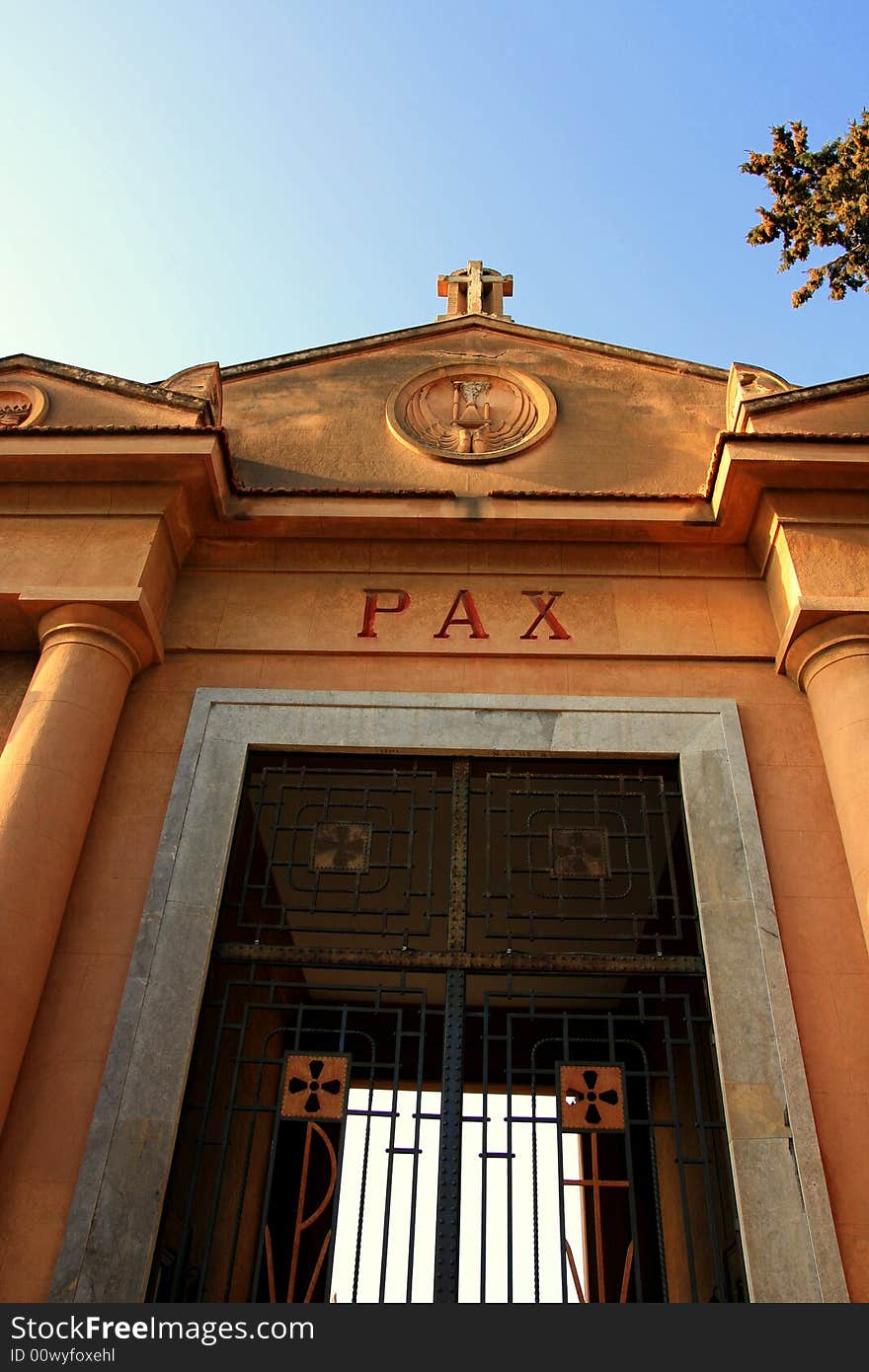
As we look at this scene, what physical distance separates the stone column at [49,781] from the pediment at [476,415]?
231cm

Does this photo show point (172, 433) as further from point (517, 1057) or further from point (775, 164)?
point (517, 1057)

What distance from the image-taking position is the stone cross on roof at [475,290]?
1198 centimetres

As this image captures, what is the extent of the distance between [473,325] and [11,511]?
5002 millimetres

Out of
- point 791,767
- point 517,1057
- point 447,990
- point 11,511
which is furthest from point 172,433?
point 517,1057

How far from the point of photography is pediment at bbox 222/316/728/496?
31.8 ft

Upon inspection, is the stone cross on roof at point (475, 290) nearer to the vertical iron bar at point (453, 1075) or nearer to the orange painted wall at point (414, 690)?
the orange painted wall at point (414, 690)

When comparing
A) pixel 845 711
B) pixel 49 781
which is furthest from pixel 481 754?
pixel 49 781

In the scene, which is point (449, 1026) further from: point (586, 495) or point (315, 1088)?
point (586, 495)

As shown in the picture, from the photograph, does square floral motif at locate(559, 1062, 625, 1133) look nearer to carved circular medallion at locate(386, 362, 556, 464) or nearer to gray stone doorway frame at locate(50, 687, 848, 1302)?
gray stone doorway frame at locate(50, 687, 848, 1302)

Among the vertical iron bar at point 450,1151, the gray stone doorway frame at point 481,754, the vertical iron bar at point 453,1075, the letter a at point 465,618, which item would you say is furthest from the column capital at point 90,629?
the vertical iron bar at point 450,1151

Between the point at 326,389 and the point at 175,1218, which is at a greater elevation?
the point at 326,389

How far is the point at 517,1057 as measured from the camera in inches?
484

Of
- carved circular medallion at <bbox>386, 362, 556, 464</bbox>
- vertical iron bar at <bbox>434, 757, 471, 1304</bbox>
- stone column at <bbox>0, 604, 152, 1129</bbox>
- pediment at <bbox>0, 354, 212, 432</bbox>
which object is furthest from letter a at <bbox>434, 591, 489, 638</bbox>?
pediment at <bbox>0, 354, 212, 432</bbox>

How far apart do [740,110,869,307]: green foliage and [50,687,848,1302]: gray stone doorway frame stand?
5082 millimetres
